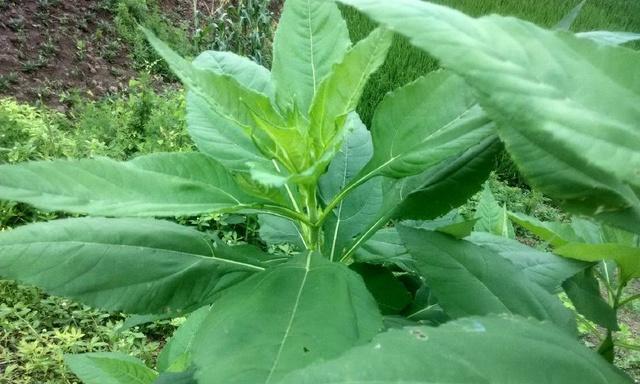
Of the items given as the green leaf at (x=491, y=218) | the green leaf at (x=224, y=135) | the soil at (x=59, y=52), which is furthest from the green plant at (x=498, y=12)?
the green leaf at (x=224, y=135)

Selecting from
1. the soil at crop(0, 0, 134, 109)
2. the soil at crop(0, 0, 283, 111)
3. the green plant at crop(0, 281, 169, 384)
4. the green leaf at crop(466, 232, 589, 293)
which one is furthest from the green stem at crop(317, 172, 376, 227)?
the soil at crop(0, 0, 134, 109)

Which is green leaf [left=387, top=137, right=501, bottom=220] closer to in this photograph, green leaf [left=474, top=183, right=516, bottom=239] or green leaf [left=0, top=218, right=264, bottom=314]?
green leaf [left=0, top=218, right=264, bottom=314]

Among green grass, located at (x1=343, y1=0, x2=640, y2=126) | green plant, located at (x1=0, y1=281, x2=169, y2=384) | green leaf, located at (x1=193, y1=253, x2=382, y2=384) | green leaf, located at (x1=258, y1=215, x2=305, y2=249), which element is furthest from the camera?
green grass, located at (x1=343, y1=0, x2=640, y2=126)

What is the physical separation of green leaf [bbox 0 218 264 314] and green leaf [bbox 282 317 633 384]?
0.27 m

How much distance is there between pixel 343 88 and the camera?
589 mm

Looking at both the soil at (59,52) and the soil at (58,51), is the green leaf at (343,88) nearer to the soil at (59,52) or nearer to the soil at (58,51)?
the soil at (59,52)

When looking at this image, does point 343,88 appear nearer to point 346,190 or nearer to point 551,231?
point 346,190

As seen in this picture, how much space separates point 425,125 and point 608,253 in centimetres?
21

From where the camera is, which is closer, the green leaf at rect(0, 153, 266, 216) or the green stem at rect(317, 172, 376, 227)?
the green leaf at rect(0, 153, 266, 216)

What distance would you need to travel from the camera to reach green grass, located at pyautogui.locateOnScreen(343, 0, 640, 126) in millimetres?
4836

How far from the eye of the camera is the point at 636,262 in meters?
0.60

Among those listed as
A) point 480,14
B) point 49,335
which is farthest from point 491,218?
point 480,14

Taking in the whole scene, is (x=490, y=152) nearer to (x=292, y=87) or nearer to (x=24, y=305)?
(x=292, y=87)

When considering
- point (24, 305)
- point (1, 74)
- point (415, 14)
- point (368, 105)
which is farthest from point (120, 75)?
point (415, 14)
